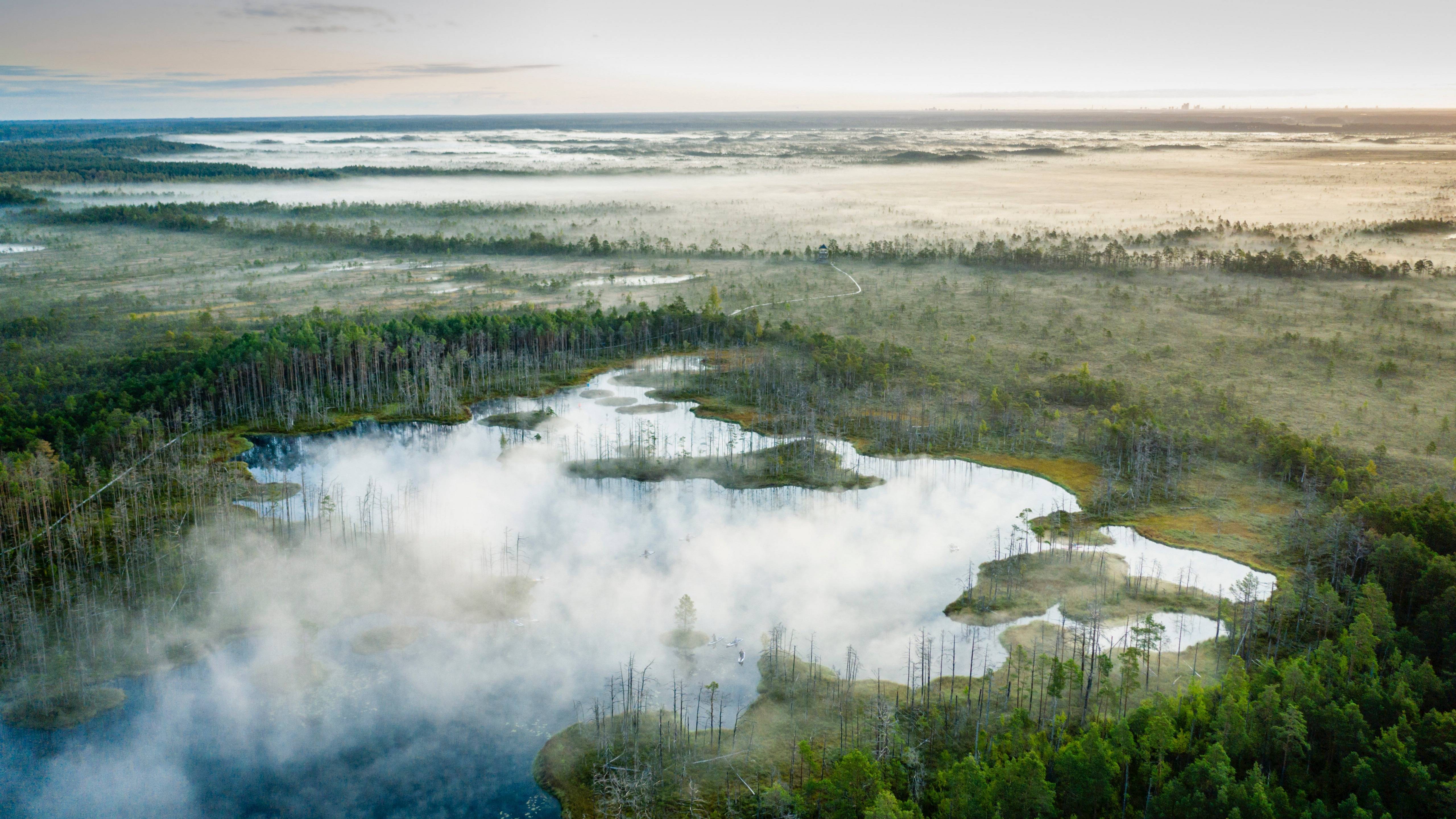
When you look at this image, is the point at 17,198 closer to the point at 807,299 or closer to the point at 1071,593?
the point at 807,299

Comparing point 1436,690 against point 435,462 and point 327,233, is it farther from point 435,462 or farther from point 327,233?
point 327,233

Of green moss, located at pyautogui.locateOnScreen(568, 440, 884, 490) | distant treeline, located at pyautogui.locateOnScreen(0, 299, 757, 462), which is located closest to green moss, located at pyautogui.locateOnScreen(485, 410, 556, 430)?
distant treeline, located at pyautogui.locateOnScreen(0, 299, 757, 462)

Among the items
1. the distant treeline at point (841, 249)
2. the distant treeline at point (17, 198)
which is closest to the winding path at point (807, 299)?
the distant treeline at point (841, 249)

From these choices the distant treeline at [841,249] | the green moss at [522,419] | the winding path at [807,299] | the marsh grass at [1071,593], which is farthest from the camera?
the distant treeline at [841,249]

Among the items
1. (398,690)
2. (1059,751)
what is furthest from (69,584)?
(1059,751)

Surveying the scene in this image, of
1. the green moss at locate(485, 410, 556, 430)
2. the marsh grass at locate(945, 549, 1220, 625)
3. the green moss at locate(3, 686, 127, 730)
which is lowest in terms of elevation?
the green moss at locate(3, 686, 127, 730)

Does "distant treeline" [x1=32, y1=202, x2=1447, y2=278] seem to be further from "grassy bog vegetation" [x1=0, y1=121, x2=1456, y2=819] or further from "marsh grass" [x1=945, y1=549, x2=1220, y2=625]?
"marsh grass" [x1=945, y1=549, x2=1220, y2=625]

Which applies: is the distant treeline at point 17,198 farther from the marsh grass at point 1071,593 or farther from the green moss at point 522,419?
the marsh grass at point 1071,593
